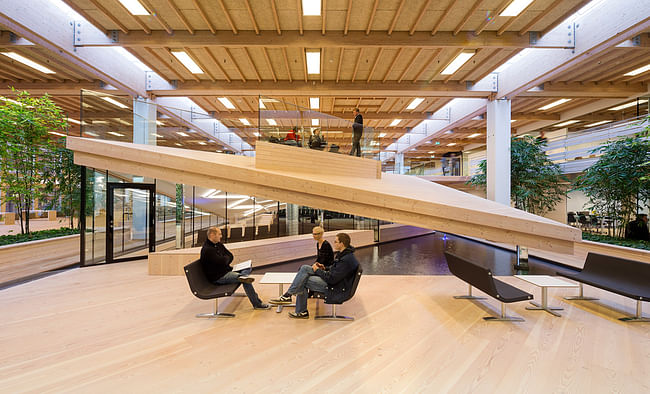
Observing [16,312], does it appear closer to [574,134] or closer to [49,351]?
[49,351]

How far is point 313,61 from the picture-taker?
8.88 m

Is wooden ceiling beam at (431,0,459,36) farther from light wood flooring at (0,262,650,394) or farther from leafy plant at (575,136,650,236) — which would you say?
leafy plant at (575,136,650,236)

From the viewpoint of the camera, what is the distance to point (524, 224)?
441 centimetres

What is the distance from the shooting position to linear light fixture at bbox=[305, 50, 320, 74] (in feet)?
27.7

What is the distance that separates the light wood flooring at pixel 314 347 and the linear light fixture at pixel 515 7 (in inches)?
244

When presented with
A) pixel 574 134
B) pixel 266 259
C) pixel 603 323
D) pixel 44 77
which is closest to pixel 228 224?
pixel 266 259

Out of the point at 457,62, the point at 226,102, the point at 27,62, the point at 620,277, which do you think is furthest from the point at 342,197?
the point at 27,62

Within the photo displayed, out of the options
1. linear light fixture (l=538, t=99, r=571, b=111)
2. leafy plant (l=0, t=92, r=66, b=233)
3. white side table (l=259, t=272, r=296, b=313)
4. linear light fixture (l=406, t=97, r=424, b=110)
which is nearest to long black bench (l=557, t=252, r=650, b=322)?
white side table (l=259, t=272, r=296, b=313)

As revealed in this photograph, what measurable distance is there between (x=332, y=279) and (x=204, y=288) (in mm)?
1979

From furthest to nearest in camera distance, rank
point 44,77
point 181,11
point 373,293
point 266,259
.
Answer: point 44,77, point 266,259, point 181,11, point 373,293

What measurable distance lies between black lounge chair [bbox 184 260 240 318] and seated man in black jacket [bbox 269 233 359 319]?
0.90 metres

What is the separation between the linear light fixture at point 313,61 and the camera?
332 inches

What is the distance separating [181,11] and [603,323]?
9.94 meters

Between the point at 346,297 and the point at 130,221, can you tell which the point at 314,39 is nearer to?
the point at 346,297
